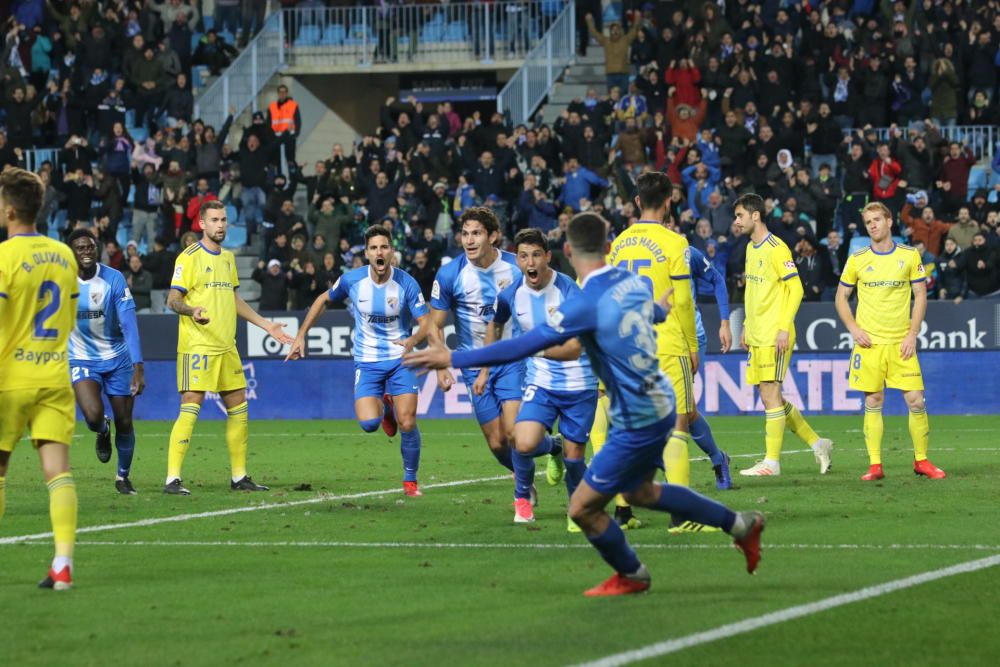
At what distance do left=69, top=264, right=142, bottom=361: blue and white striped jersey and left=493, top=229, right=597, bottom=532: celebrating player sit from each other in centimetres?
485

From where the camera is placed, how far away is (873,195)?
27.6 meters

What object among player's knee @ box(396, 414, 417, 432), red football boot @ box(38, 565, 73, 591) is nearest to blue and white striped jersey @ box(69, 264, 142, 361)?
player's knee @ box(396, 414, 417, 432)

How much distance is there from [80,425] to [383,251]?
13464mm

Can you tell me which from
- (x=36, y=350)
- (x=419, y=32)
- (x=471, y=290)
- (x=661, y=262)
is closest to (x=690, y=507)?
(x=661, y=262)

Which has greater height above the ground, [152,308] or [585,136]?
[585,136]

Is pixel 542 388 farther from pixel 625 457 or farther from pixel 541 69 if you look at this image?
pixel 541 69

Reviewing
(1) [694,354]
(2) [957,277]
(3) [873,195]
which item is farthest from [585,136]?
(1) [694,354]

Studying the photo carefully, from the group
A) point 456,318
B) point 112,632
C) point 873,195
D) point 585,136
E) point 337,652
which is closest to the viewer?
point 337,652

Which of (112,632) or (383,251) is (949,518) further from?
(112,632)

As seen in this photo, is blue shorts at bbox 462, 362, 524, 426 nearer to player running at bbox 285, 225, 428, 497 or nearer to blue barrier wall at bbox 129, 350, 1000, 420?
player running at bbox 285, 225, 428, 497

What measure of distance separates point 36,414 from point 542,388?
3.68 meters

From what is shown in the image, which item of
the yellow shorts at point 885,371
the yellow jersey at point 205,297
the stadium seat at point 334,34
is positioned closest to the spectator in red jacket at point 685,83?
the stadium seat at point 334,34

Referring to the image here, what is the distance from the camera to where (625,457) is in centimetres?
838

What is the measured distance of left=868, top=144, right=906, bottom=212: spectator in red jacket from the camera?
89.8ft
